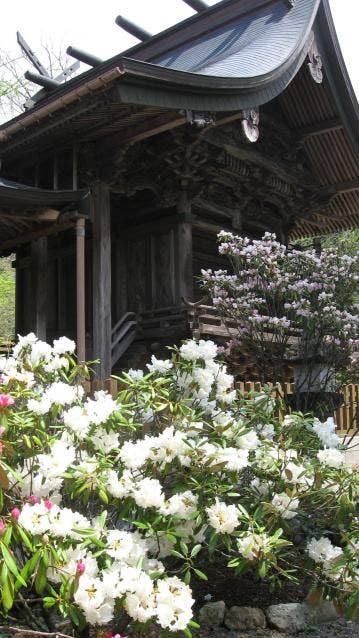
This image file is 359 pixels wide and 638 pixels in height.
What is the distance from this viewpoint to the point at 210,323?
9914 mm

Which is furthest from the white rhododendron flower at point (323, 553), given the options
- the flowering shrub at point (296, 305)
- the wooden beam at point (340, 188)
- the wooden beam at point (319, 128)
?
the wooden beam at point (340, 188)

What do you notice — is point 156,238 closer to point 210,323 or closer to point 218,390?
point 210,323

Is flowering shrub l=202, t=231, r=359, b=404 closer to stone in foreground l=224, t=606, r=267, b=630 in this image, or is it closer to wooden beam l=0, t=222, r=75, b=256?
wooden beam l=0, t=222, r=75, b=256

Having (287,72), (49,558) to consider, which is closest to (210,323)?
(287,72)

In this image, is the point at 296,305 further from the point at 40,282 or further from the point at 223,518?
the point at 223,518

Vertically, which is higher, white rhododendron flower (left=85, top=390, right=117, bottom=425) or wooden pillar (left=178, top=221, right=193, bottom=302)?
wooden pillar (left=178, top=221, right=193, bottom=302)

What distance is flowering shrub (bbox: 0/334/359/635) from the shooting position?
2355 mm

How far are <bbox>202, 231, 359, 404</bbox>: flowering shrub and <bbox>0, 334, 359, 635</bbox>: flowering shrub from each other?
314cm

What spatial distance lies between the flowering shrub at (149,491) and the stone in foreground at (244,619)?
0.38m

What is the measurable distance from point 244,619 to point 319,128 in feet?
31.5

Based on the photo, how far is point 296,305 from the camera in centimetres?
677

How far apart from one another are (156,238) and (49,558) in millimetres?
8372

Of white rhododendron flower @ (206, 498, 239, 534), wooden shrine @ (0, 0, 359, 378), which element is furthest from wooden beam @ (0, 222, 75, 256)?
white rhododendron flower @ (206, 498, 239, 534)

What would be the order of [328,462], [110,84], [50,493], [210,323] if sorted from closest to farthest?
[50,493], [328,462], [110,84], [210,323]
